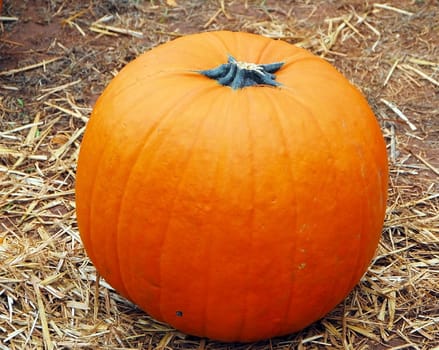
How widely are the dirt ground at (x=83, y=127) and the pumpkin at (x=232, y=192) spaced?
332mm

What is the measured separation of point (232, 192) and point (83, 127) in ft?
7.29

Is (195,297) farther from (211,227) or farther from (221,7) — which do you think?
(221,7)

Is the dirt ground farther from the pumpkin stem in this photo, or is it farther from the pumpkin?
the pumpkin stem

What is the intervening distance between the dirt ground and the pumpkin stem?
41.9 inches

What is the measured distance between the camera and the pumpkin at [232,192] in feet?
8.76

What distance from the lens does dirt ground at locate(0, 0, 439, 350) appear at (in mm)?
3195

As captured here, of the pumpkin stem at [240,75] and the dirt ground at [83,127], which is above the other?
the pumpkin stem at [240,75]

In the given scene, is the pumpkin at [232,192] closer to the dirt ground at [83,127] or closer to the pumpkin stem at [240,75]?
the pumpkin stem at [240,75]

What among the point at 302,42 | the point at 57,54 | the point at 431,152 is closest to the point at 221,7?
the point at 302,42

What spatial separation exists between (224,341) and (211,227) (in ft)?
1.98

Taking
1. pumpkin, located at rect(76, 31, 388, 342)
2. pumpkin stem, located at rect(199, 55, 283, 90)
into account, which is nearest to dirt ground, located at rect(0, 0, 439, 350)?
pumpkin, located at rect(76, 31, 388, 342)

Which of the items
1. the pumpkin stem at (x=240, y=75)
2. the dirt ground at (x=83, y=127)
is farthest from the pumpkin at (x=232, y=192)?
the dirt ground at (x=83, y=127)

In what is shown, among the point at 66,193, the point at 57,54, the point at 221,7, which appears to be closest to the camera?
the point at 66,193

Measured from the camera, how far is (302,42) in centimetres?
557
